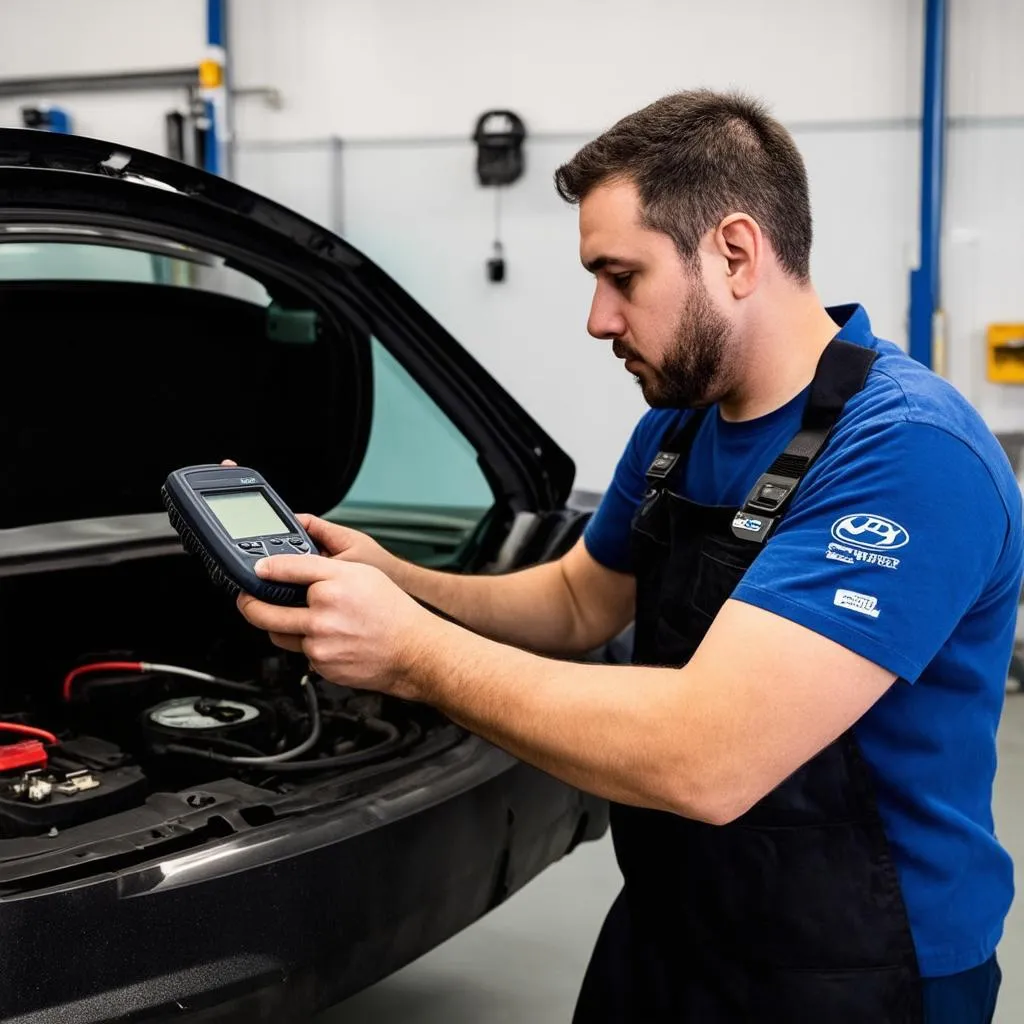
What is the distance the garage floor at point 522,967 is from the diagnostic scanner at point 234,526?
1.24m

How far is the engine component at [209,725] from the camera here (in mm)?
1730

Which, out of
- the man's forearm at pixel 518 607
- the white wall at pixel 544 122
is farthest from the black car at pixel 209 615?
the white wall at pixel 544 122

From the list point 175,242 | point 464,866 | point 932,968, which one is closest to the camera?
point 932,968

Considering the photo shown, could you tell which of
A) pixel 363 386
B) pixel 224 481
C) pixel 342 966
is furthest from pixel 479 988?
pixel 224 481

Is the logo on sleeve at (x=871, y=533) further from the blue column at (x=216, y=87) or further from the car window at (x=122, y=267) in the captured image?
the blue column at (x=216, y=87)

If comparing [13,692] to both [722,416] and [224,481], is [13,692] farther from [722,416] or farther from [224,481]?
[722,416]

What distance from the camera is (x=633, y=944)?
4.82 feet

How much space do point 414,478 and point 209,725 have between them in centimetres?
98

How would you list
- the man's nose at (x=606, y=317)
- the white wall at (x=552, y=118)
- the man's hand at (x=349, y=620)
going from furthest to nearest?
the white wall at (x=552, y=118) < the man's nose at (x=606, y=317) < the man's hand at (x=349, y=620)

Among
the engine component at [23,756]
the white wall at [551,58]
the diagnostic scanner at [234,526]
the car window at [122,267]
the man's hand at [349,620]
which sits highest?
the white wall at [551,58]

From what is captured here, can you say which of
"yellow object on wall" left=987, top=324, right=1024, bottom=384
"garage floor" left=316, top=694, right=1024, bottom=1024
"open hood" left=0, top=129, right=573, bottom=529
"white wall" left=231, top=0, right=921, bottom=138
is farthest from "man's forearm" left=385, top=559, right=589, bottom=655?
"white wall" left=231, top=0, right=921, bottom=138

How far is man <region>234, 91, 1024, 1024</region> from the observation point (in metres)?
1.08

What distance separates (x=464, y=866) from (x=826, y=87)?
3.90 meters

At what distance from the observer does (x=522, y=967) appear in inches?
93.7
